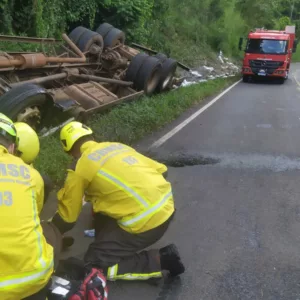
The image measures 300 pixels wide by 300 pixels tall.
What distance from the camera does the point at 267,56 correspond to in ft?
82.1

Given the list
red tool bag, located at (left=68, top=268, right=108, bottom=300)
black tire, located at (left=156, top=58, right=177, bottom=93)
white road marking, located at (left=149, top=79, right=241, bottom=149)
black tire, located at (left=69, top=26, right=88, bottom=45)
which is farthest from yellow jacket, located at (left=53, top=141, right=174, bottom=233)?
black tire, located at (left=156, top=58, right=177, bottom=93)

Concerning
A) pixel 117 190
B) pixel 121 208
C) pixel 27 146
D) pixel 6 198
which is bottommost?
pixel 121 208

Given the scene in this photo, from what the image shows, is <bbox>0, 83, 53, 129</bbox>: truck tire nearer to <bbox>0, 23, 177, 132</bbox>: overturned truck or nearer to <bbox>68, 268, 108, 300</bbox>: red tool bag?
<bbox>0, 23, 177, 132</bbox>: overturned truck

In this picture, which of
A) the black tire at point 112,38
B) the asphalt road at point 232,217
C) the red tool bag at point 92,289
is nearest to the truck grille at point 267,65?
the black tire at point 112,38

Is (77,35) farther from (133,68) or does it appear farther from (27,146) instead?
(27,146)

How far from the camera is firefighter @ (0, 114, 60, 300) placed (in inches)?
103

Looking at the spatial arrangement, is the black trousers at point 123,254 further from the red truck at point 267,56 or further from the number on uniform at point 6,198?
the red truck at point 267,56

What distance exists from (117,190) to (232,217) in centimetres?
202

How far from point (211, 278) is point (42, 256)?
1765mm

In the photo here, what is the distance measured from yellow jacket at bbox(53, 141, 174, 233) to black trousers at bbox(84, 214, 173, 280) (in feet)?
0.24

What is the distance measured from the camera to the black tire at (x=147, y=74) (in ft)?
36.8

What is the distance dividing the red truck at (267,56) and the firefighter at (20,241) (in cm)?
2300

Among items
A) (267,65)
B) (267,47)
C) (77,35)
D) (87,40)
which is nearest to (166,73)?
(87,40)

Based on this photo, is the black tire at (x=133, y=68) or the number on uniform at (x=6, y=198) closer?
the number on uniform at (x=6, y=198)
